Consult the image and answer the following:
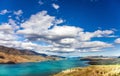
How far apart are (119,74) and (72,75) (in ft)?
55.4

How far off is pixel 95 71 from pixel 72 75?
7524mm

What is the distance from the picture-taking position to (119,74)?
3797 cm

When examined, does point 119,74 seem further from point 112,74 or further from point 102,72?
point 102,72

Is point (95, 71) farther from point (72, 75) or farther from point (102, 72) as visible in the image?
point (72, 75)

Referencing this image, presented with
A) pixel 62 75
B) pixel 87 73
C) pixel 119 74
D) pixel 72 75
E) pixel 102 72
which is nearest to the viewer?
pixel 119 74

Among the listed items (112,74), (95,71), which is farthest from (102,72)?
(112,74)

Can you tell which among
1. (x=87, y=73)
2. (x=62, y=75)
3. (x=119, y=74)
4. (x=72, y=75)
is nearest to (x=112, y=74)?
(x=119, y=74)

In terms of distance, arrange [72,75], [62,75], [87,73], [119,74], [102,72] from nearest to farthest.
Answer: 1. [119,74]
2. [102,72]
3. [87,73]
4. [72,75]
5. [62,75]

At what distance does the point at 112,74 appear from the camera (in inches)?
1564

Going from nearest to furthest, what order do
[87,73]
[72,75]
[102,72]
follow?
[102,72] < [87,73] < [72,75]

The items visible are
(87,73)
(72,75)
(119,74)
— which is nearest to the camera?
(119,74)

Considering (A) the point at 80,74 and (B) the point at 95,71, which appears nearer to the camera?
(B) the point at 95,71

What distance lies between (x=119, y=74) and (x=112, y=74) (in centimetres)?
193

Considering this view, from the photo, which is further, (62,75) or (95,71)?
(62,75)
